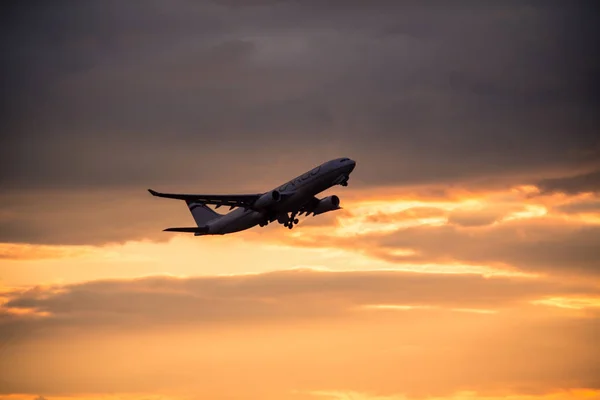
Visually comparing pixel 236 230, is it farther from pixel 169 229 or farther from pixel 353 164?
pixel 353 164

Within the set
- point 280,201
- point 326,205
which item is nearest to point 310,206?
point 326,205

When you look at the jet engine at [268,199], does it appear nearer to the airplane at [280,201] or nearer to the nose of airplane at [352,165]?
the airplane at [280,201]

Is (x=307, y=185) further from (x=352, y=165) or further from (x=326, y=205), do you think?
(x=326, y=205)

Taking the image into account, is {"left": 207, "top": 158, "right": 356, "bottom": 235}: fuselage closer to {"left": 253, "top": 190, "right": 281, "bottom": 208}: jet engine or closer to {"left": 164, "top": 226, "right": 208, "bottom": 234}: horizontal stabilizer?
{"left": 253, "top": 190, "right": 281, "bottom": 208}: jet engine

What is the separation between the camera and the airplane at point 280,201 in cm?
15138

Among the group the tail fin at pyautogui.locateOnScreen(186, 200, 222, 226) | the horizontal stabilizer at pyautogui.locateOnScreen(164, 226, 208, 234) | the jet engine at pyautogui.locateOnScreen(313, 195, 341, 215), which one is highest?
the tail fin at pyautogui.locateOnScreen(186, 200, 222, 226)

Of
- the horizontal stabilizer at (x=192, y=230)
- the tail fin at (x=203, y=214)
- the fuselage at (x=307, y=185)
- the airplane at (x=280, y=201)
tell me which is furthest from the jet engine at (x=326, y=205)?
the tail fin at (x=203, y=214)

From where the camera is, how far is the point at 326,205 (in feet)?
555

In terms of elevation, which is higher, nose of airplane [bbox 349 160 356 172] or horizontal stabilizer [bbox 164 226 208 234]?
nose of airplane [bbox 349 160 356 172]

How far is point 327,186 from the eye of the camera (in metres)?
152

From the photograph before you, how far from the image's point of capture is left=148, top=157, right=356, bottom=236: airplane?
497 feet

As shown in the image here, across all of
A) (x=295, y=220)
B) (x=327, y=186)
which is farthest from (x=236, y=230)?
(x=327, y=186)

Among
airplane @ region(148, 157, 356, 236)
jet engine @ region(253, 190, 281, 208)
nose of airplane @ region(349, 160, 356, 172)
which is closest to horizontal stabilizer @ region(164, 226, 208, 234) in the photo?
airplane @ region(148, 157, 356, 236)

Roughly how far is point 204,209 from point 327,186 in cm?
3824
